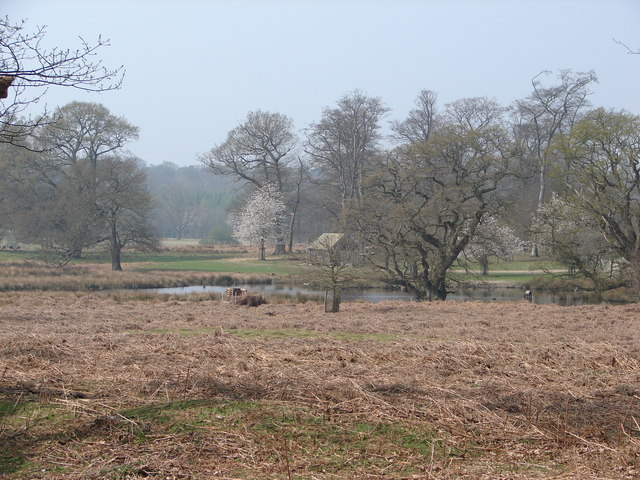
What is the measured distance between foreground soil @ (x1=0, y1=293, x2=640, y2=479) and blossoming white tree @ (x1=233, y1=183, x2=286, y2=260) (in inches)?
2028

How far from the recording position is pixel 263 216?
6191cm

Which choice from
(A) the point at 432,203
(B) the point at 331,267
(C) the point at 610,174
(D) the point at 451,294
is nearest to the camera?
(B) the point at 331,267

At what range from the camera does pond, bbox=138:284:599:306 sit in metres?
32.3

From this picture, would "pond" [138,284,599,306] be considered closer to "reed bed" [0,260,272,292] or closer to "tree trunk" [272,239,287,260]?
"reed bed" [0,260,272,292]

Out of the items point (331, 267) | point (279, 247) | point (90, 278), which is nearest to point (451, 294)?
point (331, 267)

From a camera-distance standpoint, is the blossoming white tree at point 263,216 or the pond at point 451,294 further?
the blossoming white tree at point 263,216

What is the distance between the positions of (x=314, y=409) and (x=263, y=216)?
5643cm

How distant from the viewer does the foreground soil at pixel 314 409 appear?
4.70 m

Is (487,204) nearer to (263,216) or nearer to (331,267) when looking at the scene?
(331,267)

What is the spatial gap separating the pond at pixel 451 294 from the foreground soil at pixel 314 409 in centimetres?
2187

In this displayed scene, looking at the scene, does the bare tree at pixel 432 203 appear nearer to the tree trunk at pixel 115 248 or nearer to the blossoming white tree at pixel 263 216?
the tree trunk at pixel 115 248

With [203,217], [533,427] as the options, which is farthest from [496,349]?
[203,217]

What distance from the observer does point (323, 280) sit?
21594 millimetres

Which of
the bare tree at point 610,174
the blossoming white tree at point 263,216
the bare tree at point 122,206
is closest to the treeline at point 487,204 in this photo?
the bare tree at point 610,174
